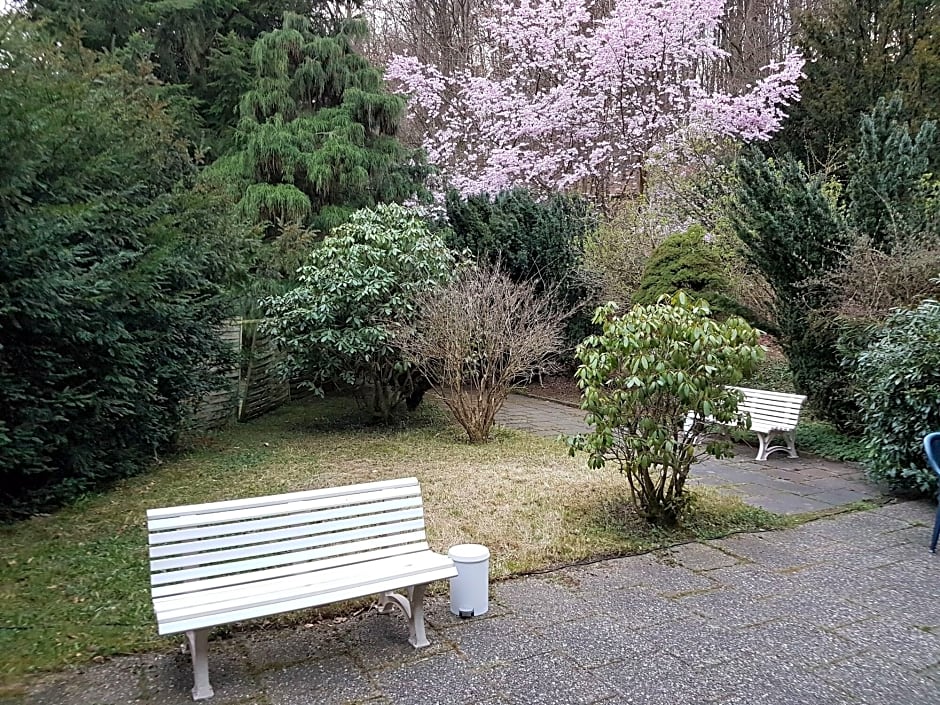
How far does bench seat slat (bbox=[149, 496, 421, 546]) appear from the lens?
10.3ft

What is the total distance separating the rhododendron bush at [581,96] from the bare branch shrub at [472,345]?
6.85 meters

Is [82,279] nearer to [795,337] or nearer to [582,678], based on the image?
[582,678]

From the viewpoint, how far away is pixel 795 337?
8.21 metres

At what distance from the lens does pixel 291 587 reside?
10.4 ft

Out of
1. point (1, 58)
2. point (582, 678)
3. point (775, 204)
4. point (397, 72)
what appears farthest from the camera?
point (397, 72)

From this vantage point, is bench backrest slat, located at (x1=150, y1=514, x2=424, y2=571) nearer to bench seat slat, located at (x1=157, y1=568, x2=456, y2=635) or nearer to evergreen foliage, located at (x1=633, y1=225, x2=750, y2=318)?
bench seat slat, located at (x1=157, y1=568, x2=456, y2=635)

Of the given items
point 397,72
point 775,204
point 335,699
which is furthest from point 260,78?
point 335,699

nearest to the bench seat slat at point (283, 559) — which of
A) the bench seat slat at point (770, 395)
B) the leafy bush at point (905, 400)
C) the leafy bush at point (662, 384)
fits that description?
the leafy bush at point (662, 384)

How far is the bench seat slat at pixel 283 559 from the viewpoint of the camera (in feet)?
10.3

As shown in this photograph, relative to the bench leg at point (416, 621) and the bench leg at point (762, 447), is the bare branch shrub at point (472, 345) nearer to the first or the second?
the bench leg at point (762, 447)

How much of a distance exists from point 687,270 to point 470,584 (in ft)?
24.9

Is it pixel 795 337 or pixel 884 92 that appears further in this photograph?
pixel 884 92

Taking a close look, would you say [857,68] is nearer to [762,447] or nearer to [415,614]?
[762,447]

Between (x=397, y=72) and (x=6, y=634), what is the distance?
15189mm
